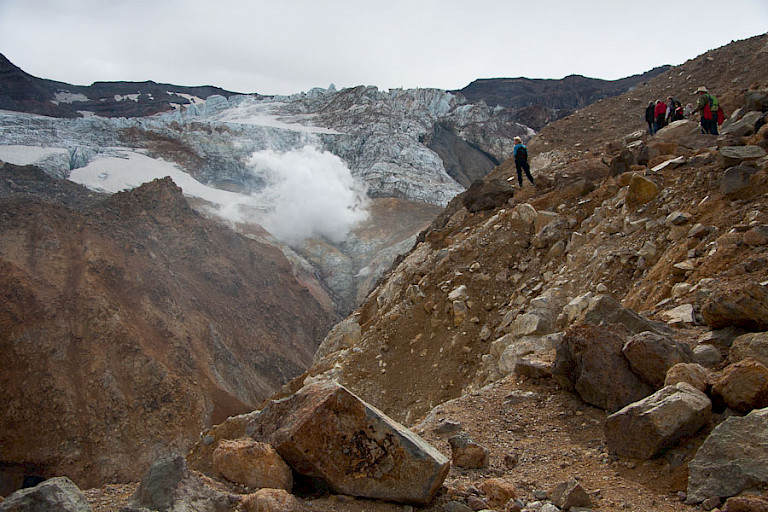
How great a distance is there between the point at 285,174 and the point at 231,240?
56.0 feet

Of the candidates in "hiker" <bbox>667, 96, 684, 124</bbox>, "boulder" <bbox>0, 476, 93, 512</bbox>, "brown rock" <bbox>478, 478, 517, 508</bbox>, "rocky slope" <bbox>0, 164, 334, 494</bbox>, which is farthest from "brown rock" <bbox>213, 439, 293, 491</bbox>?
"rocky slope" <bbox>0, 164, 334, 494</bbox>

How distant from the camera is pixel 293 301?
37.4 m

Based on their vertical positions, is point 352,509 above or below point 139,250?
above

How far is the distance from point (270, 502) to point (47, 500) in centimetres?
107

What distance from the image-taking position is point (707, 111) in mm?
9773

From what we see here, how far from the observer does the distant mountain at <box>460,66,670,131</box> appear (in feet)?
235

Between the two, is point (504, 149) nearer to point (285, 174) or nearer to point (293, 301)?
point (285, 174)

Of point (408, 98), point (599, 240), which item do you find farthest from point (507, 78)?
point (599, 240)

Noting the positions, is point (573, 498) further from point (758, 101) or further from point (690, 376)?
point (758, 101)

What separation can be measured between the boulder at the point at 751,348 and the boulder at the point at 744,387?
0.37m

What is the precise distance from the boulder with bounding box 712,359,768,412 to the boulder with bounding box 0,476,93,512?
150 inches

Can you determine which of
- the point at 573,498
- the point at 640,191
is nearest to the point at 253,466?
the point at 573,498

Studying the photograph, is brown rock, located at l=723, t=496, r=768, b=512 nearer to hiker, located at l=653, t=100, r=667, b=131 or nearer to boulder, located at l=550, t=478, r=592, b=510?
boulder, located at l=550, t=478, r=592, b=510

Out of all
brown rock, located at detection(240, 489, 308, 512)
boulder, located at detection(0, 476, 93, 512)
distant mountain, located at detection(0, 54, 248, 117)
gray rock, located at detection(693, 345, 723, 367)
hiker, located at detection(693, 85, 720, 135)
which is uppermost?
distant mountain, located at detection(0, 54, 248, 117)
